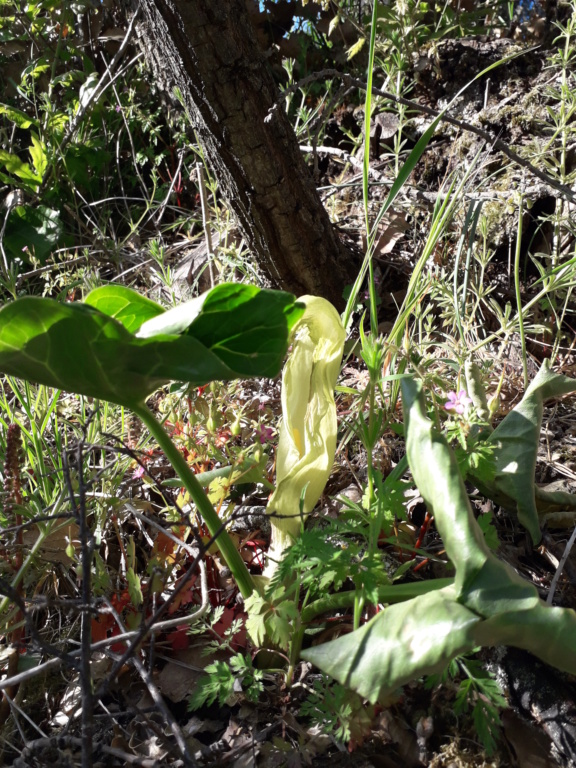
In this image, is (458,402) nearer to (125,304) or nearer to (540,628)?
(540,628)

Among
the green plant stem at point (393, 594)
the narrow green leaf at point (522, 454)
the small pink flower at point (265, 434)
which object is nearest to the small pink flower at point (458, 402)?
the narrow green leaf at point (522, 454)

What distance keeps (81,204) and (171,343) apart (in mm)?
2153

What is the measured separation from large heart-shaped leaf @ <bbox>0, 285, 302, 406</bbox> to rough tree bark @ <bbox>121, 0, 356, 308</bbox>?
2.87 feet

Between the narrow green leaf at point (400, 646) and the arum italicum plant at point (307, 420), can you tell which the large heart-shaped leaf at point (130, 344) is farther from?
the narrow green leaf at point (400, 646)

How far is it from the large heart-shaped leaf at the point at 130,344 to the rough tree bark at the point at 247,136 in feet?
2.87

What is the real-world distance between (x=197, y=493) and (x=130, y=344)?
0.85 feet

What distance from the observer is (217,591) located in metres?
1.21

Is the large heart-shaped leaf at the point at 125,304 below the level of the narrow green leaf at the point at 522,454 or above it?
above

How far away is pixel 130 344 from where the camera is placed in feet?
2.56

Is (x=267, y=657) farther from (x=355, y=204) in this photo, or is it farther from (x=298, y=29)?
(x=298, y=29)

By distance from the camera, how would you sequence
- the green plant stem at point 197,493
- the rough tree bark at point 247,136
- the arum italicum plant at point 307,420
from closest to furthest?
the green plant stem at point 197,493 → the arum italicum plant at point 307,420 → the rough tree bark at point 247,136

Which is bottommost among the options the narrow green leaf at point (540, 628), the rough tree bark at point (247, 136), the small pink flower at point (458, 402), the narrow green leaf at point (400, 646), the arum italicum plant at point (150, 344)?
the narrow green leaf at point (540, 628)

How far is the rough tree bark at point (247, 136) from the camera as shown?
1.56m

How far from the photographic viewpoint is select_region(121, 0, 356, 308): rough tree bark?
1.56 m
